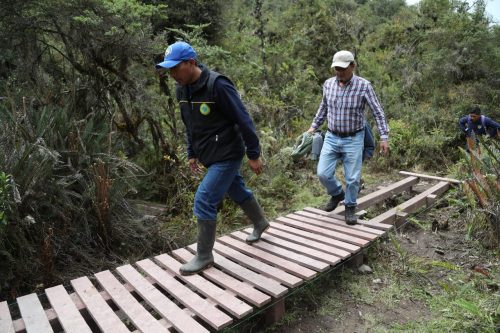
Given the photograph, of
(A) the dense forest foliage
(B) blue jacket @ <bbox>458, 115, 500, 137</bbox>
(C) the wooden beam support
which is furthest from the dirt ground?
(B) blue jacket @ <bbox>458, 115, 500, 137</bbox>

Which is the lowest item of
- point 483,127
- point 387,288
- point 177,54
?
point 387,288

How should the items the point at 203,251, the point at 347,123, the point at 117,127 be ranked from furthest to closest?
the point at 117,127 < the point at 347,123 < the point at 203,251

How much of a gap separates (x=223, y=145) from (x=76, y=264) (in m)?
1.92

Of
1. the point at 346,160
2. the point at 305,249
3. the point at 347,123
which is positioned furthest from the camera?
the point at 346,160

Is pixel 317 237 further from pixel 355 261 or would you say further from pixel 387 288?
pixel 387 288

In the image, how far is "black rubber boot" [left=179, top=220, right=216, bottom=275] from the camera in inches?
135

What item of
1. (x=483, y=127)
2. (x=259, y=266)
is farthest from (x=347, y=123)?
(x=483, y=127)

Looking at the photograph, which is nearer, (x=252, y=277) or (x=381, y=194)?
(x=252, y=277)

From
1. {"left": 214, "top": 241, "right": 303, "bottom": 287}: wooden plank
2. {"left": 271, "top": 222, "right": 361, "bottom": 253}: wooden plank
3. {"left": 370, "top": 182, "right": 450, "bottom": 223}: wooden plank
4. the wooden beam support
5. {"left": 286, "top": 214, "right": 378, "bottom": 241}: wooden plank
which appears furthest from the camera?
the wooden beam support

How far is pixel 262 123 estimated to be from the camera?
8531 mm

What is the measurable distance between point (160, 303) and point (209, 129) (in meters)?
1.39

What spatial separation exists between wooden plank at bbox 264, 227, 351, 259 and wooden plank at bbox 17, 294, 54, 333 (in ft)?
7.68

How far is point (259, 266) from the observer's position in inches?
143

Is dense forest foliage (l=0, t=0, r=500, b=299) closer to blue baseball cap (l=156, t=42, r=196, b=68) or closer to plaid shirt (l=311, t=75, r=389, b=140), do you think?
blue baseball cap (l=156, t=42, r=196, b=68)
